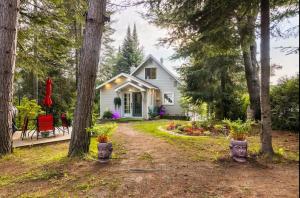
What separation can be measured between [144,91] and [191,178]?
51.3ft

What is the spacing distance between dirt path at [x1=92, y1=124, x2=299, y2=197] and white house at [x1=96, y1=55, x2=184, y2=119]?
1438cm

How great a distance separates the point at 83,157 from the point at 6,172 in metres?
1.43

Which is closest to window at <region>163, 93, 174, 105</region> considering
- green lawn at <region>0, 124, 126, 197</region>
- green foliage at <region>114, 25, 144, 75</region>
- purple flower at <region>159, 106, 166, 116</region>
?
purple flower at <region>159, 106, 166, 116</region>

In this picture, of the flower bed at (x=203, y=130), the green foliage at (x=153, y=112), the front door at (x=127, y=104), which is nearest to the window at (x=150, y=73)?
the front door at (x=127, y=104)

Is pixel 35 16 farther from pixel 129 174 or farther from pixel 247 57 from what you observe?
pixel 247 57

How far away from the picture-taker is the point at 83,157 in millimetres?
5262

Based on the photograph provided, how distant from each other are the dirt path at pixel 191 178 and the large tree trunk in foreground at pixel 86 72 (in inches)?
45.1

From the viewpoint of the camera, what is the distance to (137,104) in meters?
20.2

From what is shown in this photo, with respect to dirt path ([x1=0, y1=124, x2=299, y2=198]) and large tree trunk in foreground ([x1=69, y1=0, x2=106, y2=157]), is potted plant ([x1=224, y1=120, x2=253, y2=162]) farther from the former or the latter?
large tree trunk in foreground ([x1=69, y1=0, x2=106, y2=157])

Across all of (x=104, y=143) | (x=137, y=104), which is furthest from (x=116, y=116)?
(x=104, y=143)

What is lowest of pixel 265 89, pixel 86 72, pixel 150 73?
pixel 265 89

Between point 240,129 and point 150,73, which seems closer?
point 240,129

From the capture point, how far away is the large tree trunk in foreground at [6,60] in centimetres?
563

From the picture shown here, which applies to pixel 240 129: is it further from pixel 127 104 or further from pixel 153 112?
pixel 127 104
